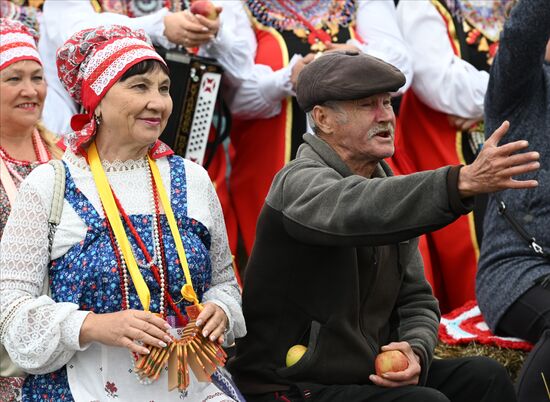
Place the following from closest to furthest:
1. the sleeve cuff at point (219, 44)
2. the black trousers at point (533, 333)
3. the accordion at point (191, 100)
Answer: the black trousers at point (533, 333), the accordion at point (191, 100), the sleeve cuff at point (219, 44)

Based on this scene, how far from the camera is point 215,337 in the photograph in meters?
3.08

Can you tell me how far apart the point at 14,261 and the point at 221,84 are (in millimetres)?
2561

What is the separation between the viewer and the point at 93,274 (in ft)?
10.1

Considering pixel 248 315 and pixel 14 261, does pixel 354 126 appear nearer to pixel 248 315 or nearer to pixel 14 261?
pixel 248 315

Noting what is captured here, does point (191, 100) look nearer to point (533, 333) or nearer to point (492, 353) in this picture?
point (492, 353)

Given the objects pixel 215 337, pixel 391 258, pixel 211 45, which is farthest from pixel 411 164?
pixel 215 337

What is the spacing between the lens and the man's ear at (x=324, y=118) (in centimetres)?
329

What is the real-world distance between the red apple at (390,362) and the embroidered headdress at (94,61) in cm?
109

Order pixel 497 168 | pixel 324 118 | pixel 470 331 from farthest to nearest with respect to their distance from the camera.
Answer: pixel 470 331, pixel 324 118, pixel 497 168

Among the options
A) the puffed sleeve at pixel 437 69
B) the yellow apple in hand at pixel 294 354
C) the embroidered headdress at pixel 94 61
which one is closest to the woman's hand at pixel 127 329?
the yellow apple in hand at pixel 294 354

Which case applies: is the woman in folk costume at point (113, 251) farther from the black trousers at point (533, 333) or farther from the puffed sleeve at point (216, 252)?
the black trousers at point (533, 333)

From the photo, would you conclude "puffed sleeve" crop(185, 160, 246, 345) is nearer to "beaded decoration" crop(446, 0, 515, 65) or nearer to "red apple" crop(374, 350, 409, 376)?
"red apple" crop(374, 350, 409, 376)

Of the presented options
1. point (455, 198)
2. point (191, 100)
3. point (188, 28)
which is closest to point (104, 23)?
point (188, 28)

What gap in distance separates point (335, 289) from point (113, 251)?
662 mm
